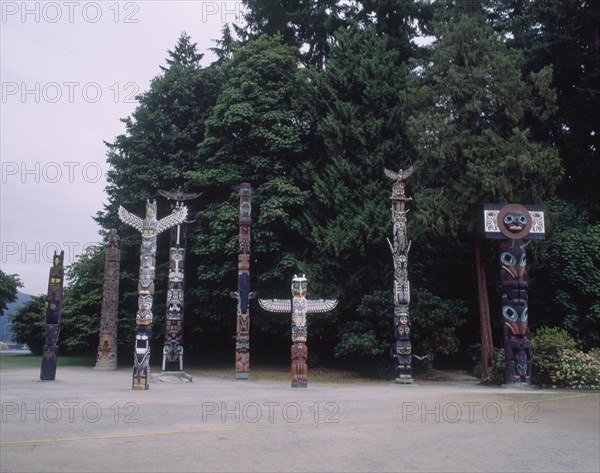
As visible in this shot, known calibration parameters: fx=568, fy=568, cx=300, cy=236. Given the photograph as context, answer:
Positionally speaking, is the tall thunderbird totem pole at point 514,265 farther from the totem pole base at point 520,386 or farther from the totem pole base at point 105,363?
the totem pole base at point 105,363

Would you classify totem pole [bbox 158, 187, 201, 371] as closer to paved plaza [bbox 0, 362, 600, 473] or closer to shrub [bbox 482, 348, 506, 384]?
paved plaza [bbox 0, 362, 600, 473]

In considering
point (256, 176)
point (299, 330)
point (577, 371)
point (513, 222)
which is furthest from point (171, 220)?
point (577, 371)

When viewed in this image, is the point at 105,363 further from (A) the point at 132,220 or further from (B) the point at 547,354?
(B) the point at 547,354

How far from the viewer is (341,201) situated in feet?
77.7

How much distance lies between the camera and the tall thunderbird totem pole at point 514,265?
17.8 m

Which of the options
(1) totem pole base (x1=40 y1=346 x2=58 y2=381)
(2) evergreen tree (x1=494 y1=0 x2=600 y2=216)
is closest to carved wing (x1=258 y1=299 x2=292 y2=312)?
(1) totem pole base (x1=40 y1=346 x2=58 y2=381)

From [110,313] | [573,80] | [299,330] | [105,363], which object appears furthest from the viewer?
[573,80]

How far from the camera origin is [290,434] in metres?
8.01

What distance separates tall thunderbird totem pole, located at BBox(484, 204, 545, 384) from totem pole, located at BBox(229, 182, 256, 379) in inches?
339

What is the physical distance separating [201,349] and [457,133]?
17162 millimetres

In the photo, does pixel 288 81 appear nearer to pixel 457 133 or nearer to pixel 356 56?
pixel 356 56

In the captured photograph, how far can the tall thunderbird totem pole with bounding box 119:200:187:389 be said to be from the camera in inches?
600

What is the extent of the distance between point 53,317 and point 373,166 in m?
13.8

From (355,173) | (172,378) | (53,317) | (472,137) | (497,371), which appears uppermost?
(472,137)
